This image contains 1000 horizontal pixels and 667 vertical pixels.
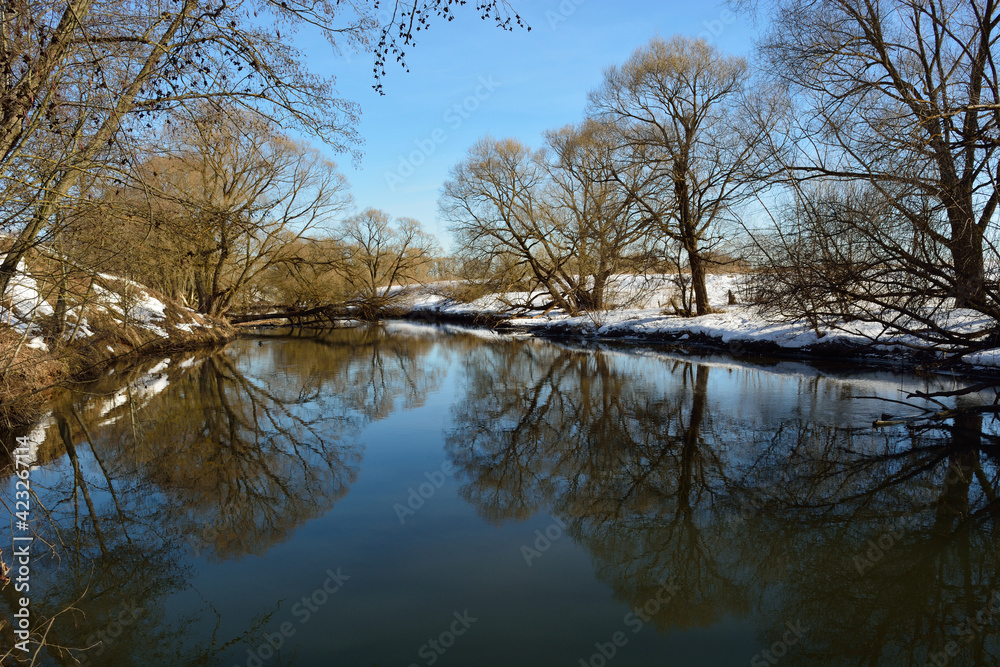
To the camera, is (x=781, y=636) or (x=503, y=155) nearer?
(x=781, y=636)

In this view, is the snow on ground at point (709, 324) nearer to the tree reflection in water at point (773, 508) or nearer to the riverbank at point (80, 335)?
the tree reflection in water at point (773, 508)

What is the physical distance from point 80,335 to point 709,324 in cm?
1600

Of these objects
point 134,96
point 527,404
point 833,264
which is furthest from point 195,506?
point 833,264

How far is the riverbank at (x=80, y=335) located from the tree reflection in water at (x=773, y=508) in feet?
17.1

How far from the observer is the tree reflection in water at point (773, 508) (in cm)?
352

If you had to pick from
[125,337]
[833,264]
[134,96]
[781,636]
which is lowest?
[781,636]

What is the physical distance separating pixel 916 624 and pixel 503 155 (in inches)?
1009

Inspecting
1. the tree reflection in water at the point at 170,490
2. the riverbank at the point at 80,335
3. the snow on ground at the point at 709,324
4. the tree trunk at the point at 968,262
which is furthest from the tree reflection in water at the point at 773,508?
the riverbank at the point at 80,335

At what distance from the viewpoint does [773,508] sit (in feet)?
16.4

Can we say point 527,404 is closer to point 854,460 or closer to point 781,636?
point 854,460

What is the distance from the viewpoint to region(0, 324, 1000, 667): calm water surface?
10.9ft

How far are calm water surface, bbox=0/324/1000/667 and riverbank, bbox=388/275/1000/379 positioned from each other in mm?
2109

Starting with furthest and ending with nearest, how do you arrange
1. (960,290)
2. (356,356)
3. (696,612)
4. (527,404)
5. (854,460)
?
(356,356)
(527,404)
(960,290)
(854,460)
(696,612)

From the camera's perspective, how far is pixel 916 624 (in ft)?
11.2
